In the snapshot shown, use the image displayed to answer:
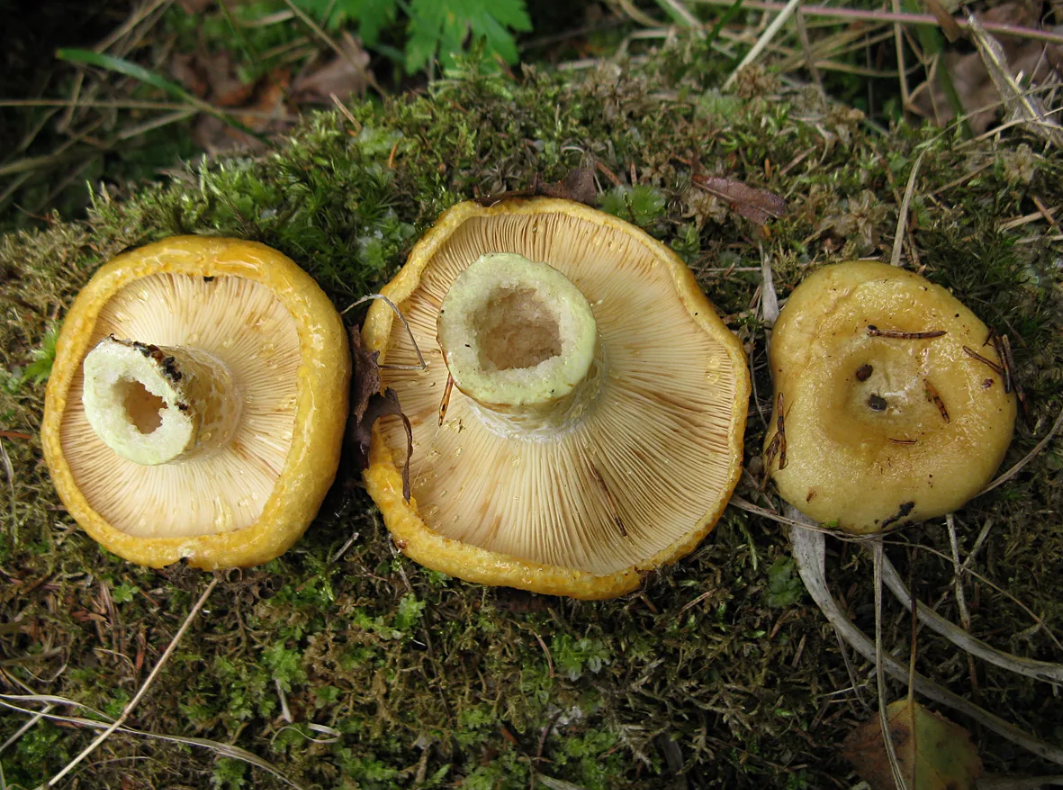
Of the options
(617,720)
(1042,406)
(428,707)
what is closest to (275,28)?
(428,707)

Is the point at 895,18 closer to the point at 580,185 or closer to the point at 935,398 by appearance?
the point at 580,185

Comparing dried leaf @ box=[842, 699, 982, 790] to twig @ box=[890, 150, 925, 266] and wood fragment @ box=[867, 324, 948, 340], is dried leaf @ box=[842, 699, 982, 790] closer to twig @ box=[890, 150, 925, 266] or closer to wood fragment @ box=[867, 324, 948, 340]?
wood fragment @ box=[867, 324, 948, 340]

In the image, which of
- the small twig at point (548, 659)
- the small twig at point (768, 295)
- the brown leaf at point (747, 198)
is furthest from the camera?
the brown leaf at point (747, 198)

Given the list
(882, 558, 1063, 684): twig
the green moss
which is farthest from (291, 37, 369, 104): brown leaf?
(882, 558, 1063, 684): twig

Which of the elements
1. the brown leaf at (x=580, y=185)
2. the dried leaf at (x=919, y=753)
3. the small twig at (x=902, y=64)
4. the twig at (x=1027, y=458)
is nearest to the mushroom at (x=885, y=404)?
the twig at (x=1027, y=458)

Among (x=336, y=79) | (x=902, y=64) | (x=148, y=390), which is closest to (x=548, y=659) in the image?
(x=148, y=390)

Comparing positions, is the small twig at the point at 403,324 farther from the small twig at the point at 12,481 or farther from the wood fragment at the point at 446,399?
the small twig at the point at 12,481

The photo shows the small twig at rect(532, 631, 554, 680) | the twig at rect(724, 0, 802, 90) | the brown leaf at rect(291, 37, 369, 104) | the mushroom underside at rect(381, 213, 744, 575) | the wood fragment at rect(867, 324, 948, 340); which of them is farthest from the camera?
the brown leaf at rect(291, 37, 369, 104)
